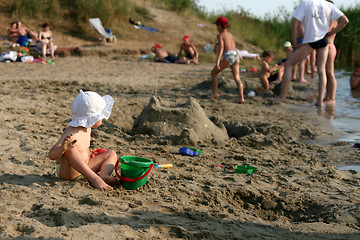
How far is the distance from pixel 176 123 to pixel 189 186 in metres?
1.94

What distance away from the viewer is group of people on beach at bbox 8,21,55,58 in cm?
1375

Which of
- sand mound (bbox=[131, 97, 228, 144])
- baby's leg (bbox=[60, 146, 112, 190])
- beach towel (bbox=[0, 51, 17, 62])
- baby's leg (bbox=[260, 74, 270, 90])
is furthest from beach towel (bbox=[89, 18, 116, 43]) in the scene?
baby's leg (bbox=[60, 146, 112, 190])

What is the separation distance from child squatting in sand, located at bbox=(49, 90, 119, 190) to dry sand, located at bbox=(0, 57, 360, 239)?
0.33ft

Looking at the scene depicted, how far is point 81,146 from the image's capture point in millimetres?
3408

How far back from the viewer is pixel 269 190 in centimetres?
360

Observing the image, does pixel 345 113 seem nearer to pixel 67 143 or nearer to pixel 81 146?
pixel 81 146

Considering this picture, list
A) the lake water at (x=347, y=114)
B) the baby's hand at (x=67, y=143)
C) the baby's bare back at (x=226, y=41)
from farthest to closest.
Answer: the baby's bare back at (x=226, y=41) → the lake water at (x=347, y=114) → the baby's hand at (x=67, y=143)

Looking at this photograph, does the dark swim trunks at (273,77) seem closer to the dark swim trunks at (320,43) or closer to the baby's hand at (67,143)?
the dark swim trunks at (320,43)

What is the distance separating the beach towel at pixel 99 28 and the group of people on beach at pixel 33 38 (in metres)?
2.86

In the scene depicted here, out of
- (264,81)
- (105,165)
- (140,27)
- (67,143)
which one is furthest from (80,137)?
(140,27)

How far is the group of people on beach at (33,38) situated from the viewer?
13751 millimetres

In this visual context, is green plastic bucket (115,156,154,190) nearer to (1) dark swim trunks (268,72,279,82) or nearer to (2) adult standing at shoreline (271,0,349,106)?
(2) adult standing at shoreline (271,0,349,106)

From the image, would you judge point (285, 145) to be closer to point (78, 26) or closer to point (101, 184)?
point (101, 184)

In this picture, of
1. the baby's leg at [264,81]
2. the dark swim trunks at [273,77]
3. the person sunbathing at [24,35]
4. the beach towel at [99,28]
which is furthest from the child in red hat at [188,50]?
the baby's leg at [264,81]
